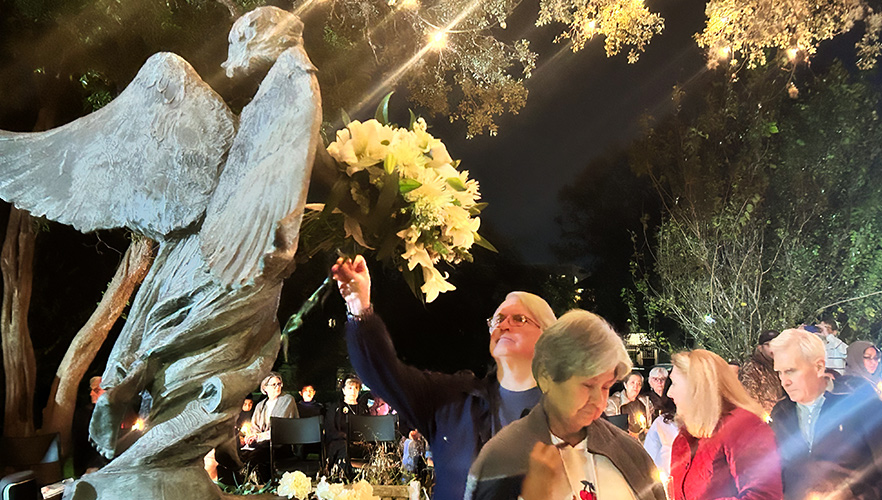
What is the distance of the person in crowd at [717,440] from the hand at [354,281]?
1001mm

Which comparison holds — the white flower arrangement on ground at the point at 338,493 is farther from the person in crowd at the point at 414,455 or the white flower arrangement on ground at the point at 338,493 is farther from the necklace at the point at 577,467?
the person in crowd at the point at 414,455

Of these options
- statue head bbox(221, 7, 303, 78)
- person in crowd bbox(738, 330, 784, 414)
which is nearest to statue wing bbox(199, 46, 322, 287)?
statue head bbox(221, 7, 303, 78)

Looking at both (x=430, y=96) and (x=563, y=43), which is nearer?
(x=430, y=96)

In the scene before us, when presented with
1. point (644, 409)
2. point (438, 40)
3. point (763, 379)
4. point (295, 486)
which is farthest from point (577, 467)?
point (438, 40)

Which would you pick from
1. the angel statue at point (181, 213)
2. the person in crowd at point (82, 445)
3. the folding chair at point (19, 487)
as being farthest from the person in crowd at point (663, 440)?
the person in crowd at point (82, 445)

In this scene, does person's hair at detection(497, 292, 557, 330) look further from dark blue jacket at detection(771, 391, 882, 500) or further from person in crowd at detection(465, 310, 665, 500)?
dark blue jacket at detection(771, 391, 882, 500)

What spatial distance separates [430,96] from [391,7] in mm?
1320

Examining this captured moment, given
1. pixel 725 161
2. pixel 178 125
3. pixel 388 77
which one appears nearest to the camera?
pixel 178 125

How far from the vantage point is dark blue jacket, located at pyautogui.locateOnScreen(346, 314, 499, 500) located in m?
1.68

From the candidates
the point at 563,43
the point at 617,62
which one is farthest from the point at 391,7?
the point at 617,62

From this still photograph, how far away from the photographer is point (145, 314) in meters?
1.30

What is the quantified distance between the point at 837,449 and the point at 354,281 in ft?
6.47

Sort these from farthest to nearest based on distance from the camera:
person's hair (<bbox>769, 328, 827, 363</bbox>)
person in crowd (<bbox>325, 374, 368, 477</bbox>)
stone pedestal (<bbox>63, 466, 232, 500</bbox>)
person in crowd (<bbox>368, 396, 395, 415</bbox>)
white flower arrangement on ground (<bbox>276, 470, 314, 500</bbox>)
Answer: person in crowd (<bbox>368, 396, 395, 415</bbox>)
person in crowd (<bbox>325, 374, 368, 477</bbox>)
person's hair (<bbox>769, 328, 827, 363</bbox>)
white flower arrangement on ground (<bbox>276, 470, 314, 500</bbox>)
stone pedestal (<bbox>63, 466, 232, 500</bbox>)

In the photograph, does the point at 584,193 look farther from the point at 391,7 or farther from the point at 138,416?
the point at 138,416
